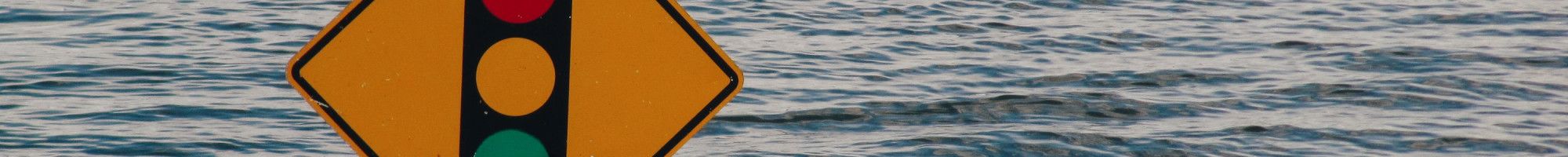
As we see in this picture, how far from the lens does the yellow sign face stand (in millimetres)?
2738

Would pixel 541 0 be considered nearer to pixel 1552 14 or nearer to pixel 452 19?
pixel 452 19

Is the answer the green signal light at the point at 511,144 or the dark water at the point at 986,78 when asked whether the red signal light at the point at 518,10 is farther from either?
the dark water at the point at 986,78

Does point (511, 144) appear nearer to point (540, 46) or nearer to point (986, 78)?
point (540, 46)

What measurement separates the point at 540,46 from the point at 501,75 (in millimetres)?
64

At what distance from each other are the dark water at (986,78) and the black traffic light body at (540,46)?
250 inches

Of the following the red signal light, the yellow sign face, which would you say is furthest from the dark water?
the red signal light

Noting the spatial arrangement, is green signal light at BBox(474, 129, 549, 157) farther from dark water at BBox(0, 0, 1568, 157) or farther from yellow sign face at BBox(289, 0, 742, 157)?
dark water at BBox(0, 0, 1568, 157)

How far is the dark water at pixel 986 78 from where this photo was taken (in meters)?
9.62

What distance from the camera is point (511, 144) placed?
9.00 feet

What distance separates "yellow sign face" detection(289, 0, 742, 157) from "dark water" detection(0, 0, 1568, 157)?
248 inches

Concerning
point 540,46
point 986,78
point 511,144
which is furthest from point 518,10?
point 986,78

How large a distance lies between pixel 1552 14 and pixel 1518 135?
8243 millimetres

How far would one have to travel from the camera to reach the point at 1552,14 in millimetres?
17484

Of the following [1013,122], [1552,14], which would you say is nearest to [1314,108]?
[1013,122]
